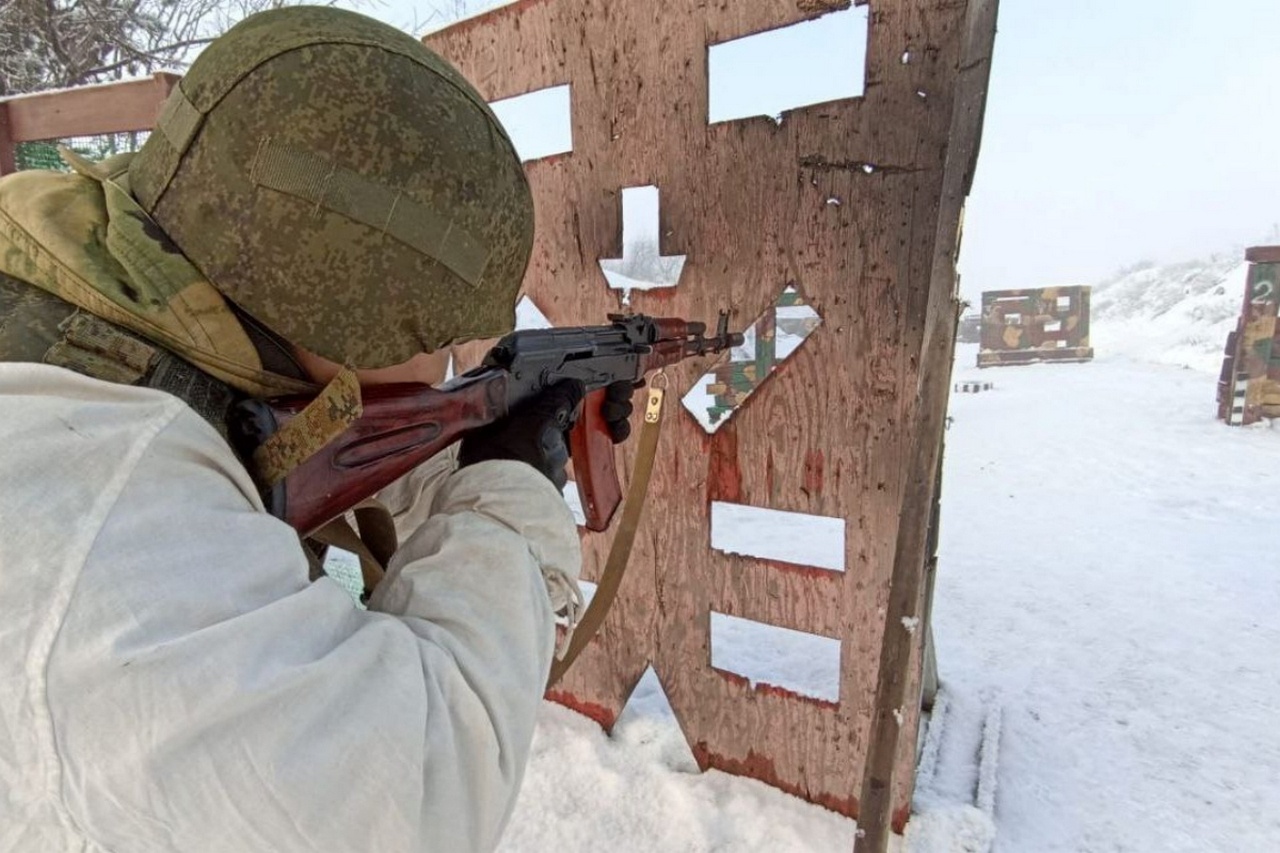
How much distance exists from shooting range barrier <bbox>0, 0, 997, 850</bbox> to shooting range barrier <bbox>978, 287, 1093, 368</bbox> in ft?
45.1

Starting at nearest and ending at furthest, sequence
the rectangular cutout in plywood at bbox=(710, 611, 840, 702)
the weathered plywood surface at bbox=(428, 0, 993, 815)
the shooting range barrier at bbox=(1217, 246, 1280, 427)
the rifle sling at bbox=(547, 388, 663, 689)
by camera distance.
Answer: the weathered plywood surface at bbox=(428, 0, 993, 815) < the rifle sling at bbox=(547, 388, 663, 689) < the rectangular cutout in plywood at bbox=(710, 611, 840, 702) < the shooting range barrier at bbox=(1217, 246, 1280, 427)

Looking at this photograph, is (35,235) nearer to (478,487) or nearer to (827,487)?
(478,487)

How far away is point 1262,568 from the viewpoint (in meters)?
3.60

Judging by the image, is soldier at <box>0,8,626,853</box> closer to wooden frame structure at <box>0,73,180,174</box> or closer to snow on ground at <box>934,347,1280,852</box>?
snow on ground at <box>934,347,1280,852</box>

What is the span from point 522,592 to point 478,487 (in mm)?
203

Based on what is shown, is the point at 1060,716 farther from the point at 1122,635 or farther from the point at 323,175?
the point at 323,175

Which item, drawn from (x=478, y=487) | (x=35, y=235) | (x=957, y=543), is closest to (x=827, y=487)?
(x=478, y=487)

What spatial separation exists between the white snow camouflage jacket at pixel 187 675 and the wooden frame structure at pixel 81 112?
9.35 ft

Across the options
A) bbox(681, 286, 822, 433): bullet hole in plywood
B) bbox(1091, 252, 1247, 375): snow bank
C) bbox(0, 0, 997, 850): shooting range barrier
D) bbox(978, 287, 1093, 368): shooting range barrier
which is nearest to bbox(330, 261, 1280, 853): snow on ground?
bbox(0, 0, 997, 850): shooting range barrier

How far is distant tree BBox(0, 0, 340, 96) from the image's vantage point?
576cm

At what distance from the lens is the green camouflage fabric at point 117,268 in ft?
2.01

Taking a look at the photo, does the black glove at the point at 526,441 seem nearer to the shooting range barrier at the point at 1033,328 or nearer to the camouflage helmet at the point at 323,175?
the camouflage helmet at the point at 323,175

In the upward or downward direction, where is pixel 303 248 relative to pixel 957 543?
upward

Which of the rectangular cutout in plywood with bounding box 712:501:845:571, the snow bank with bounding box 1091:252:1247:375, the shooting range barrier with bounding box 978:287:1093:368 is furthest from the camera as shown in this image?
the snow bank with bounding box 1091:252:1247:375
